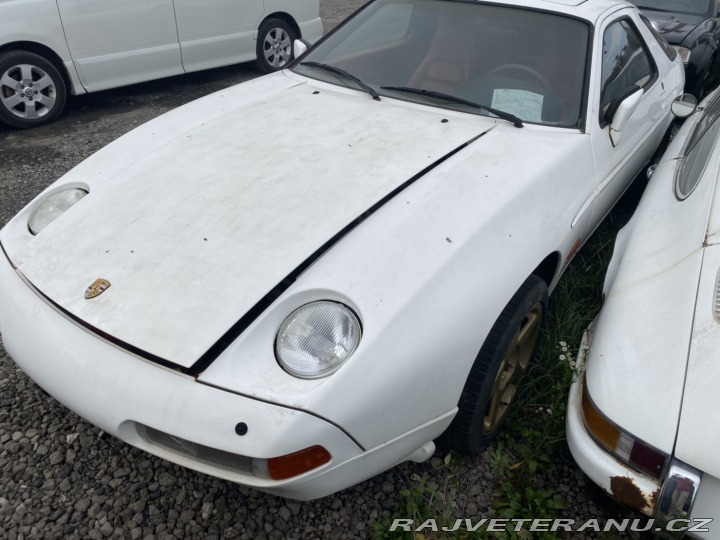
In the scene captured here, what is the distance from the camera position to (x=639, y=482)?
1.51 meters

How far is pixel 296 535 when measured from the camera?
178 cm

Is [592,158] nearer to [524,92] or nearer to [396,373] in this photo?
[524,92]

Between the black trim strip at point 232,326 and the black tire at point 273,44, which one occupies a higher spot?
the black trim strip at point 232,326

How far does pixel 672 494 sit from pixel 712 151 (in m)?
1.46

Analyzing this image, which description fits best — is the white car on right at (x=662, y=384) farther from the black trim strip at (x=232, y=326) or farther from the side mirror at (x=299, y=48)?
the side mirror at (x=299, y=48)

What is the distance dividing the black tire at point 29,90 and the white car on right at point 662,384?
14.2ft

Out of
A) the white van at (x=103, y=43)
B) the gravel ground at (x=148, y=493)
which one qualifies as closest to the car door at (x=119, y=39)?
the white van at (x=103, y=43)

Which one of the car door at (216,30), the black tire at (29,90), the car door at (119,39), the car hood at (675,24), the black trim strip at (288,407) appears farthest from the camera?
the car door at (216,30)

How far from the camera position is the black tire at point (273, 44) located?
5645 mm

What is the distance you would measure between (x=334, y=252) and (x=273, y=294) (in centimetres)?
22

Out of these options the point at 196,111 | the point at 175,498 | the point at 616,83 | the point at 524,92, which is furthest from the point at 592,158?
the point at 175,498

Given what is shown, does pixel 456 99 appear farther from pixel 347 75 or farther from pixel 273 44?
pixel 273 44

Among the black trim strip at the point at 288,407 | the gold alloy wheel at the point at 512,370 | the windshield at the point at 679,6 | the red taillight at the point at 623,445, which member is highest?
the windshield at the point at 679,6

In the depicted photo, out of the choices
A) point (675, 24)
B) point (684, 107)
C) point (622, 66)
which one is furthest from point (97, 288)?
point (675, 24)
